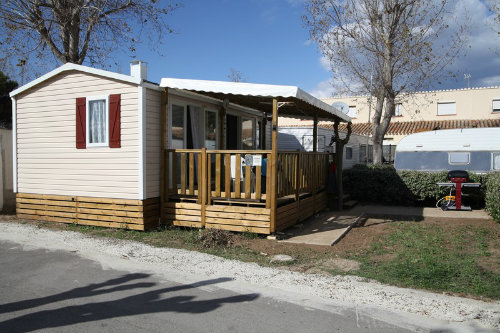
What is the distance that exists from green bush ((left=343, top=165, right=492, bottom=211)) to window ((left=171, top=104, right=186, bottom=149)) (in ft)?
21.6

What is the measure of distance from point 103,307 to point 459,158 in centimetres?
1164

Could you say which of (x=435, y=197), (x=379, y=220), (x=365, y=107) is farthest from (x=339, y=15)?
(x=365, y=107)

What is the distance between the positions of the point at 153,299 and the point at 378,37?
1321 centimetres

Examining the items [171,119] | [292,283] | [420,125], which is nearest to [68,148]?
[171,119]

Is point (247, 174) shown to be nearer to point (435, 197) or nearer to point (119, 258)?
point (119, 258)

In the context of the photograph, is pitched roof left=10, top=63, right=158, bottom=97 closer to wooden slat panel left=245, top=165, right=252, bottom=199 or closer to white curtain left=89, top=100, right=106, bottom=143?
white curtain left=89, top=100, right=106, bottom=143

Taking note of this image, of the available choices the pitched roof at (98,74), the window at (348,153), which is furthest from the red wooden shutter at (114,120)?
the window at (348,153)

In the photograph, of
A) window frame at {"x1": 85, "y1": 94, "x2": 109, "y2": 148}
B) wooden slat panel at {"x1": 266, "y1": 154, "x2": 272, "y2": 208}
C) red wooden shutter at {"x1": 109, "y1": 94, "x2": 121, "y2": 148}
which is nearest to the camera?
wooden slat panel at {"x1": 266, "y1": 154, "x2": 272, "y2": 208}

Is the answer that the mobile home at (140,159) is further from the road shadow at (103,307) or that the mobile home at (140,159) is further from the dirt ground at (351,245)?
the road shadow at (103,307)

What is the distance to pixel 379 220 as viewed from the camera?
9977 mm

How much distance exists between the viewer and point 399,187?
12555 millimetres

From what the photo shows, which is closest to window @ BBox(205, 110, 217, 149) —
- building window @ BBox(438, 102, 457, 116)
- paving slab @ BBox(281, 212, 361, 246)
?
paving slab @ BBox(281, 212, 361, 246)

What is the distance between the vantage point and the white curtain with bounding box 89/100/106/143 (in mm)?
8391

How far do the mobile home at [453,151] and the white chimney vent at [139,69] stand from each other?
28.9 feet
